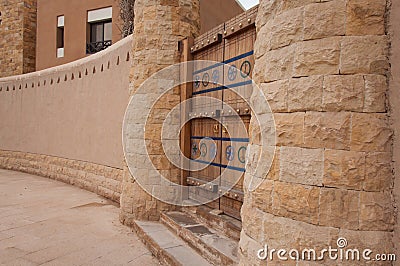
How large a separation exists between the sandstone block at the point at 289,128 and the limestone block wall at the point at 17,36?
16.1 m

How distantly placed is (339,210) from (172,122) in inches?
116

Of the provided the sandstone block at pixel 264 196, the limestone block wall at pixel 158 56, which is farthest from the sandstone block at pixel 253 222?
the limestone block wall at pixel 158 56

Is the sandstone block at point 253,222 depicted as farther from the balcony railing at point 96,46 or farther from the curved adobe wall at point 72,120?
the balcony railing at point 96,46

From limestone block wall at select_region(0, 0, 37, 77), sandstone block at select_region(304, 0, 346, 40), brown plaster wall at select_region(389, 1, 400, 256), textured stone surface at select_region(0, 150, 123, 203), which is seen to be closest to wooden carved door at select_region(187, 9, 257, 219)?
sandstone block at select_region(304, 0, 346, 40)

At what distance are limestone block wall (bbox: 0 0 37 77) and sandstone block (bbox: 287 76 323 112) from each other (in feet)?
53.1

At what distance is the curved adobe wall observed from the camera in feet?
21.1

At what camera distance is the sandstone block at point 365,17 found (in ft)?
6.16

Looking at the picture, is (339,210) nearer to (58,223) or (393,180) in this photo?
(393,180)

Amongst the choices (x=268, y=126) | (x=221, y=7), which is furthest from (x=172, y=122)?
(x=221, y=7)

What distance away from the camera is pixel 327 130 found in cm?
191

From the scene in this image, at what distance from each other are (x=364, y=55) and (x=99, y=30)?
13.0 metres

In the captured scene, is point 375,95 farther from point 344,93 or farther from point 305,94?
point 305,94

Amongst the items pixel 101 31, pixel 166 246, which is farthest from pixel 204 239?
pixel 101 31

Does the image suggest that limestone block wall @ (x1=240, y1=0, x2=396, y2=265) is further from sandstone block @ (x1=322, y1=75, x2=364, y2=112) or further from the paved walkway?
the paved walkway
